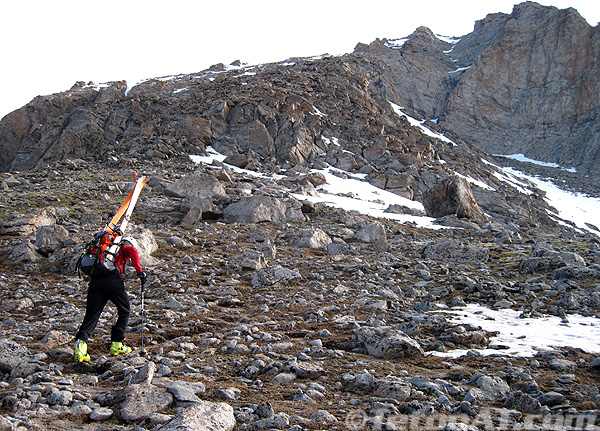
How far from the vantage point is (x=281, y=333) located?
7.90 m

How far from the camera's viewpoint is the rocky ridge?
4.63 metres

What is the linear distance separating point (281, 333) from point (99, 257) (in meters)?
3.53

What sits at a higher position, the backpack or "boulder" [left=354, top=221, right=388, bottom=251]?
the backpack

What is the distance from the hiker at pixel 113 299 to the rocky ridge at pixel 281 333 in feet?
1.17

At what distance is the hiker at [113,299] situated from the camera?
660cm

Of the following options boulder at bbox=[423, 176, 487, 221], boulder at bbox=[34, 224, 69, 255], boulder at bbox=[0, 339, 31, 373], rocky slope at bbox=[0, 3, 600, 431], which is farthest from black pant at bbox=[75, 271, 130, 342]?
boulder at bbox=[423, 176, 487, 221]

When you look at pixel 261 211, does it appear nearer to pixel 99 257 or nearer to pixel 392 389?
pixel 99 257

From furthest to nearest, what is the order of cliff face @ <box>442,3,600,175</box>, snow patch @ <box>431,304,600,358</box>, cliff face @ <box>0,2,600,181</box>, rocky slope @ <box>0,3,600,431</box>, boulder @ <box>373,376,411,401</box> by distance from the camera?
cliff face @ <box>442,3,600,175</box> < cliff face @ <box>0,2,600,181</box> < snow patch @ <box>431,304,600,358</box> < boulder @ <box>373,376,411,401</box> < rocky slope @ <box>0,3,600,431</box>

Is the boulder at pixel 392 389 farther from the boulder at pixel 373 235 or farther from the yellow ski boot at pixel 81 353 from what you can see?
the boulder at pixel 373 235

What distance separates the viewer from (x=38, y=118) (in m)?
54.0

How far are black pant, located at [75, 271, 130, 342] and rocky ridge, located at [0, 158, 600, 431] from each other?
48cm

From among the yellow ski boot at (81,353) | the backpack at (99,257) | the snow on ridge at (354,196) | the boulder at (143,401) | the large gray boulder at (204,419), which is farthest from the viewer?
the snow on ridge at (354,196)

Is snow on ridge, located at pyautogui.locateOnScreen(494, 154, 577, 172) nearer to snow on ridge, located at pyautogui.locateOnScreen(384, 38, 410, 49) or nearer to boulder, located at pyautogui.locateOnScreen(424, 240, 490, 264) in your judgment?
snow on ridge, located at pyautogui.locateOnScreen(384, 38, 410, 49)

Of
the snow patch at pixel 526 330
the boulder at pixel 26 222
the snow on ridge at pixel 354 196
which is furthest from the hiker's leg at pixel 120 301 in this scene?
the snow on ridge at pixel 354 196
